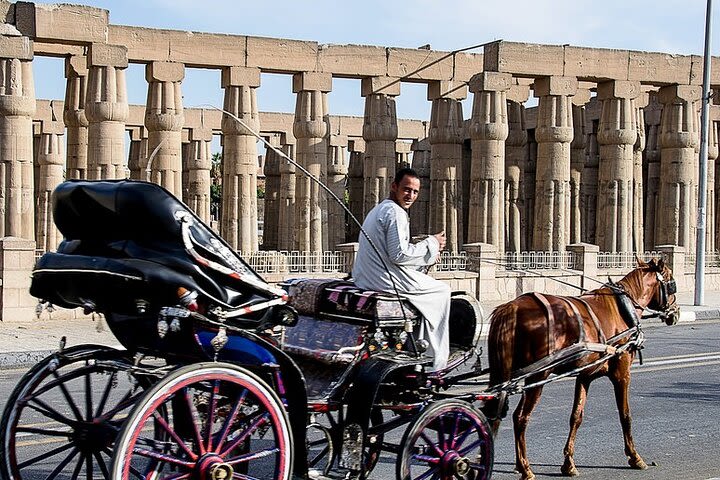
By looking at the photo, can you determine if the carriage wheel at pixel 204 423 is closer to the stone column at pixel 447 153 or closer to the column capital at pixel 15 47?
the column capital at pixel 15 47

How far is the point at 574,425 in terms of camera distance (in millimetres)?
8391

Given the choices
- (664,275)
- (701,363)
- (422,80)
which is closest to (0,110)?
(422,80)

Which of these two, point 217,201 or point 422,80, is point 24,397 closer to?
point 422,80

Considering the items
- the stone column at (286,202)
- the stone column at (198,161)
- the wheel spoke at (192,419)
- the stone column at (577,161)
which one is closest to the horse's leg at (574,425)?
the wheel spoke at (192,419)

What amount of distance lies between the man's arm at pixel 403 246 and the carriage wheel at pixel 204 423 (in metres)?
1.78

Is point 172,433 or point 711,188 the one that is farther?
point 711,188

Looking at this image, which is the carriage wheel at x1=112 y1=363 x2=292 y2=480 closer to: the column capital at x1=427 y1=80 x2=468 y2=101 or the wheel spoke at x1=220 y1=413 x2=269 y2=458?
the wheel spoke at x1=220 y1=413 x2=269 y2=458

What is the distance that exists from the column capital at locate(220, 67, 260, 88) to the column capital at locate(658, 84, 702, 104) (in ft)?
43.1

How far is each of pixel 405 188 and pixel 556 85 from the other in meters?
25.0

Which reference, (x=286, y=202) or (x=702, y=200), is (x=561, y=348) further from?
(x=286, y=202)

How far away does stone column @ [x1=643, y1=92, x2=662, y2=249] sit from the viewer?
43.2 metres

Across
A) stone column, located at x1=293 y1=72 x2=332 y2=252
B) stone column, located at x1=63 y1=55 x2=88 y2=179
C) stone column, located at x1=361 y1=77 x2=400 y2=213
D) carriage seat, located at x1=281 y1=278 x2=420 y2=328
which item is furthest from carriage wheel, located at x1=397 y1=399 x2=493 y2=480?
stone column, located at x1=361 y1=77 x2=400 y2=213

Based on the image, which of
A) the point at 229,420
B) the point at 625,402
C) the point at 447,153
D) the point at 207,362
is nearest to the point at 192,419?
the point at 229,420

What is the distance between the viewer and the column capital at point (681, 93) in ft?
110
